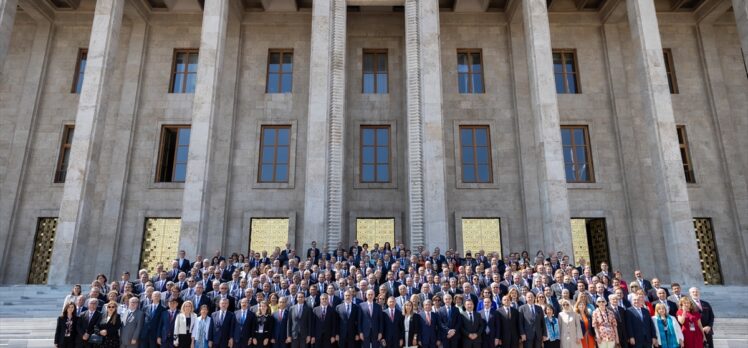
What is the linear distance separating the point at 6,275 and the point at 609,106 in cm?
2540

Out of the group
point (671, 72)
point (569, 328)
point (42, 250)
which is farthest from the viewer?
point (671, 72)

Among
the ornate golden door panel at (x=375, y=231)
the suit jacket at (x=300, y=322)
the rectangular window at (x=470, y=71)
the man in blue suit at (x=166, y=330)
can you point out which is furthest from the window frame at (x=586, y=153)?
the man in blue suit at (x=166, y=330)

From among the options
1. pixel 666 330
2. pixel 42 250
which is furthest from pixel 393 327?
pixel 42 250

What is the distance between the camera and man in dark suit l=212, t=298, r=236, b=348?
8.38m

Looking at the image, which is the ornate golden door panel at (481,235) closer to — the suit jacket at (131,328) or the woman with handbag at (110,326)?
the suit jacket at (131,328)

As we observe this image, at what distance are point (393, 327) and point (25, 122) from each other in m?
19.6

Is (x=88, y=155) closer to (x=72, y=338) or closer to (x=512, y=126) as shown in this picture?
(x=72, y=338)

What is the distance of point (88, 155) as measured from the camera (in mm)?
16562

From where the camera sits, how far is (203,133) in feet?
53.7

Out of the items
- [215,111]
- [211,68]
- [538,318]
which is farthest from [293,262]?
[211,68]

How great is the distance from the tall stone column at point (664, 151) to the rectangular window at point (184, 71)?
58.6 feet

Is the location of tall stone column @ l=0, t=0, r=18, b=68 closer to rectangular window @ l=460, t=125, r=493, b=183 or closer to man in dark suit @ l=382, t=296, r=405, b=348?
man in dark suit @ l=382, t=296, r=405, b=348

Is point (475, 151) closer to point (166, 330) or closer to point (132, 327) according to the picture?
point (166, 330)

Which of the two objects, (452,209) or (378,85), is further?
(378,85)
